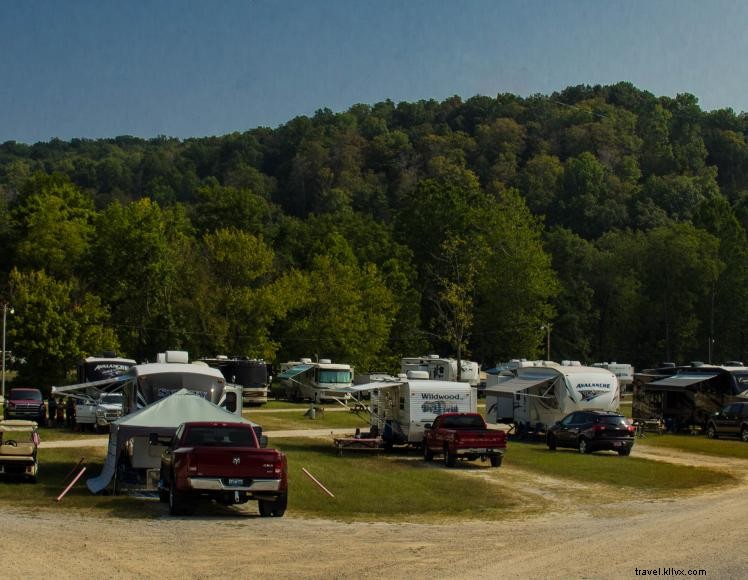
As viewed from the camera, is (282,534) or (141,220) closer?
(282,534)

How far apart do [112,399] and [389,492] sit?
67.5ft

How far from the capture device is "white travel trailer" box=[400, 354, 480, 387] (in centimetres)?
7294

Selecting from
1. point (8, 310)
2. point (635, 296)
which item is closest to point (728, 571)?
point (8, 310)

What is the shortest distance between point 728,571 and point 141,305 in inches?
2738

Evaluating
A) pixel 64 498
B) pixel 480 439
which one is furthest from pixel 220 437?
pixel 480 439

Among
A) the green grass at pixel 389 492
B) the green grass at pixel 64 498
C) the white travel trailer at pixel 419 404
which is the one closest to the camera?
the green grass at pixel 64 498

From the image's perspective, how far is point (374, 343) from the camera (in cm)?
8344

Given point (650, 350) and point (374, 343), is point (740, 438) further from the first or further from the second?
point (650, 350)

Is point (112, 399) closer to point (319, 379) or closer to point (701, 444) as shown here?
point (701, 444)

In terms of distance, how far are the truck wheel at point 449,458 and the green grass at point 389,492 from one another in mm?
472

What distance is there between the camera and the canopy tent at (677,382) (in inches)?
→ 1875

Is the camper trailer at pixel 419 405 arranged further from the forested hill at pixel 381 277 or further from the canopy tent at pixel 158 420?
the forested hill at pixel 381 277

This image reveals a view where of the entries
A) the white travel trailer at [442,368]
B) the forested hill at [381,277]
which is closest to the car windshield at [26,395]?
Answer: the forested hill at [381,277]

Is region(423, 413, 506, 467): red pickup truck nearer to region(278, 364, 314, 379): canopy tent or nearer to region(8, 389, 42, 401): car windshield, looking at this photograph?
region(8, 389, 42, 401): car windshield
